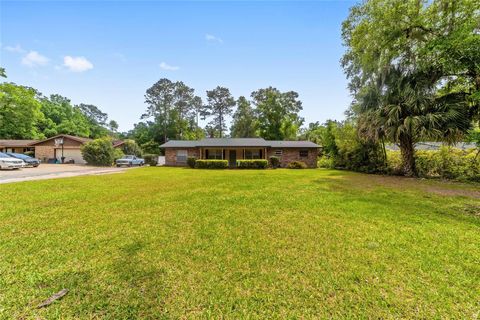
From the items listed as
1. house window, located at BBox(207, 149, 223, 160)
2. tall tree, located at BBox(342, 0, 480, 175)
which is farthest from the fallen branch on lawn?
house window, located at BBox(207, 149, 223, 160)

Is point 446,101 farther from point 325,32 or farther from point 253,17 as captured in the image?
point 253,17

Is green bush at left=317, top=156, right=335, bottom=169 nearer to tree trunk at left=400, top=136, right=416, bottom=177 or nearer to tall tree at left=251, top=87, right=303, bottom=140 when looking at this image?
tree trunk at left=400, top=136, right=416, bottom=177

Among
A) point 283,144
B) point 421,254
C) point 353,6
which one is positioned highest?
point 353,6

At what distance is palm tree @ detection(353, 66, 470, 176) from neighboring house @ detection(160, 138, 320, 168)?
27.9ft

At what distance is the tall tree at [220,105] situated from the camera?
44259 millimetres

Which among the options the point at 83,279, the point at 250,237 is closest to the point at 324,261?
the point at 250,237

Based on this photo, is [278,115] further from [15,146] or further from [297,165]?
[15,146]

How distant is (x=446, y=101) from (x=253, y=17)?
39.6 ft

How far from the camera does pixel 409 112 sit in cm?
1248

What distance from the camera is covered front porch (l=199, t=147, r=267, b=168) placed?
23.1 meters

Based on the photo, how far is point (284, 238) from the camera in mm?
3889

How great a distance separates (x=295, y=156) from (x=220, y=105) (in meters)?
27.2

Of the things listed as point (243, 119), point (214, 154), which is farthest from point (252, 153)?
point (243, 119)

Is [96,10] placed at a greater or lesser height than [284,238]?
greater
